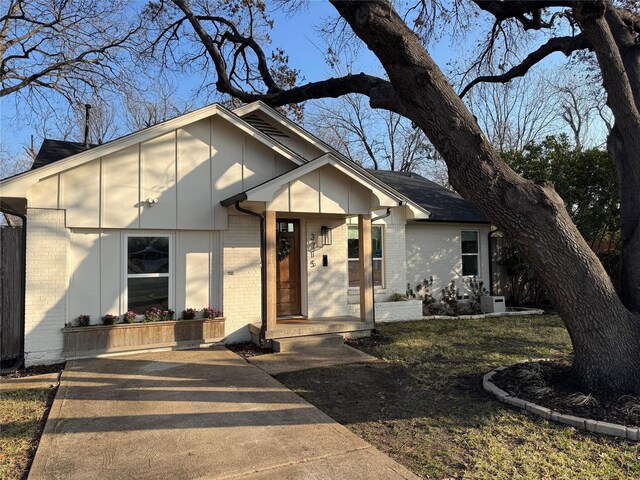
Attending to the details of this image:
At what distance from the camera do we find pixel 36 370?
7281 mm

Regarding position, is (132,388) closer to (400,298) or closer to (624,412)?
(624,412)

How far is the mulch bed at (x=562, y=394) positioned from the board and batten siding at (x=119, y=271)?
5.87 m

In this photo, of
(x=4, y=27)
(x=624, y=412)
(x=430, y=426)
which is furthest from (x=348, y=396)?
(x=4, y=27)

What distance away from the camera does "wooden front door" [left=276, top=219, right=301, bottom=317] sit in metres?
10.2

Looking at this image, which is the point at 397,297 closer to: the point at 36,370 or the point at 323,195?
the point at 323,195

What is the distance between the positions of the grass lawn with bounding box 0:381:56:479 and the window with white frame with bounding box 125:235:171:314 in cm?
235

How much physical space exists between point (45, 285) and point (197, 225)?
2.90 m

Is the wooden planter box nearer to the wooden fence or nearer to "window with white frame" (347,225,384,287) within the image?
the wooden fence

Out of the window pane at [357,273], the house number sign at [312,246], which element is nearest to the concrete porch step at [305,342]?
the house number sign at [312,246]

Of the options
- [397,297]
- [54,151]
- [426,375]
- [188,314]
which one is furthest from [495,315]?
[54,151]

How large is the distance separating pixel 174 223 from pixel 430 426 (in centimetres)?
622

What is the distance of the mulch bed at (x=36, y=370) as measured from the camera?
7062 mm

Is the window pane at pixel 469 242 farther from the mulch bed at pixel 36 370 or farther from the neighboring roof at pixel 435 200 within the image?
the mulch bed at pixel 36 370

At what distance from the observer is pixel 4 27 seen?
1692cm
